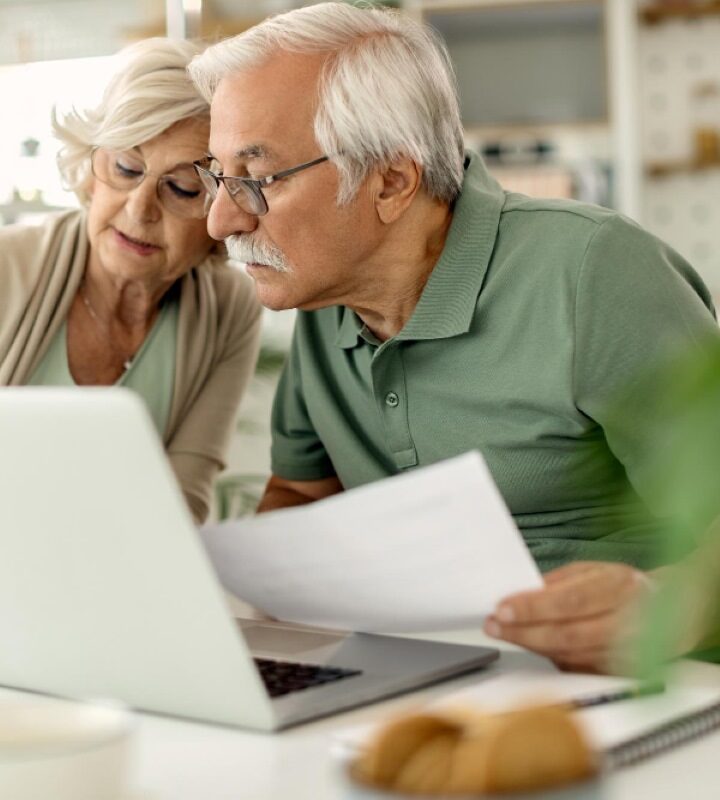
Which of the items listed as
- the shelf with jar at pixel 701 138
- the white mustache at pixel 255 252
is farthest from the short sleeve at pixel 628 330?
the shelf with jar at pixel 701 138

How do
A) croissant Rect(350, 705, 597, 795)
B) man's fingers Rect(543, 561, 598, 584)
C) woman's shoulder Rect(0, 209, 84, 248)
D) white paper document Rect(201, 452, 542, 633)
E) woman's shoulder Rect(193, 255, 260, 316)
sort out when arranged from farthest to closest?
woman's shoulder Rect(193, 255, 260, 316) < woman's shoulder Rect(0, 209, 84, 248) < man's fingers Rect(543, 561, 598, 584) < white paper document Rect(201, 452, 542, 633) < croissant Rect(350, 705, 597, 795)

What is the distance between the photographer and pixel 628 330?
1.32 metres

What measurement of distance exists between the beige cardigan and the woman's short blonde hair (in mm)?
153

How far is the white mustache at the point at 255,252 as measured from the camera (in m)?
1.47

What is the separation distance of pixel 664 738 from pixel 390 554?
0.81 feet

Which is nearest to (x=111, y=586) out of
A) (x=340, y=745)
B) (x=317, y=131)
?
(x=340, y=745)

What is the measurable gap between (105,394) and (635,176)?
483 centimetres

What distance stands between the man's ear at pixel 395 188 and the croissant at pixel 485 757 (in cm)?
103

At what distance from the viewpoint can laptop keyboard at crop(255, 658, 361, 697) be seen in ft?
2.95

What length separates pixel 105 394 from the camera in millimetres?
700

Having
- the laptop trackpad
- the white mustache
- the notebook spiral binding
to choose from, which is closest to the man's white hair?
the white mustache

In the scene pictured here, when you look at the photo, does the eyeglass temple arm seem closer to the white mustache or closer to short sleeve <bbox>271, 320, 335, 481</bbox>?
the white mustache

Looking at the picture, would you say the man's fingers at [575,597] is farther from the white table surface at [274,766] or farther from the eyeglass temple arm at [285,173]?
the eyeglass temple arm at [285,173]

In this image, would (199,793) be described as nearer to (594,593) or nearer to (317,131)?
(594,593)
